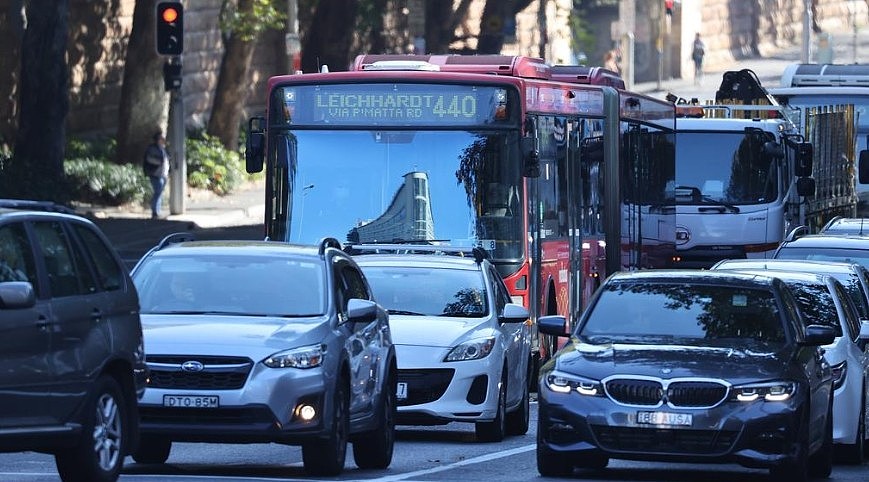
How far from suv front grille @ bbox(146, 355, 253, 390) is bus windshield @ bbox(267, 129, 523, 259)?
6249 mm

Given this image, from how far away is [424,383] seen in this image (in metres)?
15.3

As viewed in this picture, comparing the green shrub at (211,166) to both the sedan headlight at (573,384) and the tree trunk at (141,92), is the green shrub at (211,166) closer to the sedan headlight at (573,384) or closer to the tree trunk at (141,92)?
the tree trunk at (141,92)

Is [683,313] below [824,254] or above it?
below

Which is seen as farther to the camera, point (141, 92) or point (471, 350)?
point (141, 92)

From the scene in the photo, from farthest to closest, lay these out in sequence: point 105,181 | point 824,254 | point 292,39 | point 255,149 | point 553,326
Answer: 1. point 292,39
2. point 105,181
3. point 824,254
4. point 255,149
5. point 553,326

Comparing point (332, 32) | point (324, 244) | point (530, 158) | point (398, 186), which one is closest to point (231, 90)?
point (332, 32)

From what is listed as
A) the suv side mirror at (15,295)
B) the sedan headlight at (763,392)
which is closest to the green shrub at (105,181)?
the sedan headlight at (763,392)

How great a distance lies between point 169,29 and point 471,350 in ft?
71.8

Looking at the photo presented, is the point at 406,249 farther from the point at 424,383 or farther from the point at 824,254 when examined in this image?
the point at 824,254

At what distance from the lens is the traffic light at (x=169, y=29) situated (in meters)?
36.2

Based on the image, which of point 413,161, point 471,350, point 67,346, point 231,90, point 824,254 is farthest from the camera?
point 231,90

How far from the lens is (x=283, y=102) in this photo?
18766mm

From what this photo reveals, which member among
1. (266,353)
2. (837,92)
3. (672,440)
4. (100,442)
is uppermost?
(837,92)

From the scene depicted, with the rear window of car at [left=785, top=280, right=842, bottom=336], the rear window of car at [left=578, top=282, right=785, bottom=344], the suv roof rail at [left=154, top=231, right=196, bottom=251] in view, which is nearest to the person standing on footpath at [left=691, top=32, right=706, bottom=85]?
the rear window of car at [left=785, top=280, right=842, bottom=336]
